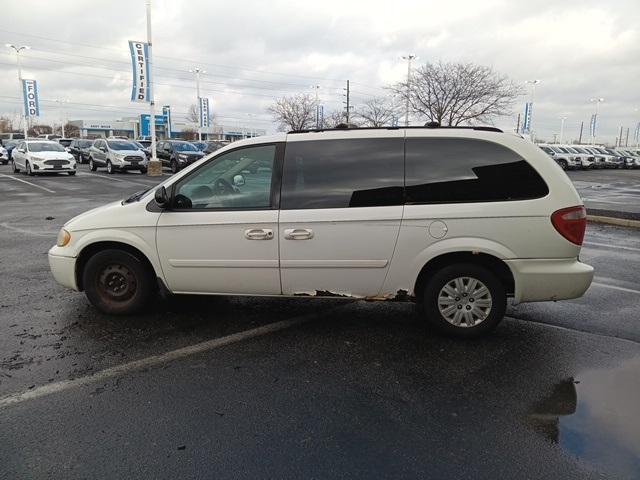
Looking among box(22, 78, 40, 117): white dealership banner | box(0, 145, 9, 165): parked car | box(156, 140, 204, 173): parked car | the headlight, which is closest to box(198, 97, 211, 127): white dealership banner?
box(22, 78, 40, 117): white dealership banner

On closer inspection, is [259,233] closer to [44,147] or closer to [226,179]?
[226,179]

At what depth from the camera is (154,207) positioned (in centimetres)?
476

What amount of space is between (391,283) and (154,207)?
2.32m

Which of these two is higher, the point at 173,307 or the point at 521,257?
the point at 521,257

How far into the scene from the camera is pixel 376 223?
14.2 ft

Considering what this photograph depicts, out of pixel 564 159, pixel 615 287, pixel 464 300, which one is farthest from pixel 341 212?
pixel 564 159

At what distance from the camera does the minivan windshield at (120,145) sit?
27.9 meters

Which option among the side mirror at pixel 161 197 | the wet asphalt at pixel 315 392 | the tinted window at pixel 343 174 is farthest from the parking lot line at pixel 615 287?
the side mirror at pixel 161 197

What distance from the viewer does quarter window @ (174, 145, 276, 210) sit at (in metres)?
4.67

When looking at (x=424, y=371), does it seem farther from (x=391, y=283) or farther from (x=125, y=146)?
(x=125, y=146)

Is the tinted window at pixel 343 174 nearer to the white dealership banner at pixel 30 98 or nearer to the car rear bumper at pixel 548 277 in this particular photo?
the car rear bumper at pixel 548 277

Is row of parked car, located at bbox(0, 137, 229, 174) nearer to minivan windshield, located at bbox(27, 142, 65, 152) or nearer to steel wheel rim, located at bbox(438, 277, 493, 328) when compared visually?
minivan windshield, located at bbox(27, 142, 65, 152)

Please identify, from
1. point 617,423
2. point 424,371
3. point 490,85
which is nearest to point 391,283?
point 424,371

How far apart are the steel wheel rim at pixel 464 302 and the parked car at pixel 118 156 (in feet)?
84.3
